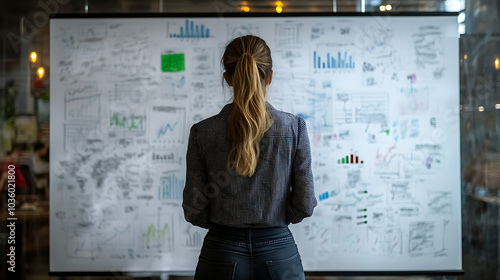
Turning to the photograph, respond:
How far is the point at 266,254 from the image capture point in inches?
60.0

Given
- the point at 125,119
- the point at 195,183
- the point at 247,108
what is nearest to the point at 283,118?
the point at 247,108

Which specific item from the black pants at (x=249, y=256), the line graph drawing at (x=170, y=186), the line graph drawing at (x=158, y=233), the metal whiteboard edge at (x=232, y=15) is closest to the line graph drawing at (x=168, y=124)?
the line graph drawing at (x=170, y=186)

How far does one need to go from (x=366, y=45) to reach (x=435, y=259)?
4.11 feet

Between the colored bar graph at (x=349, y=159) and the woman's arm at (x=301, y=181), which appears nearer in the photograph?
the woman's arm at (x=301, y=181)

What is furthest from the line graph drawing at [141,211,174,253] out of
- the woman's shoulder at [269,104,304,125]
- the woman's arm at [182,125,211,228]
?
the woman's shoulder at [269,104,304,125]

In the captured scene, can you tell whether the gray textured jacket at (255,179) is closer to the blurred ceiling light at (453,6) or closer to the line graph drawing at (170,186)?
the line graph drawing at (170,186)

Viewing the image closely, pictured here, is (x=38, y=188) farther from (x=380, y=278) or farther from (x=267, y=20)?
(x=380, y=278)

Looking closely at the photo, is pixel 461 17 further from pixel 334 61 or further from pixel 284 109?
pixel 284 109

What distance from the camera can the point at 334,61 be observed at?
8.66 ft

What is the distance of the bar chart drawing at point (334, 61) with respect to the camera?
264 cm

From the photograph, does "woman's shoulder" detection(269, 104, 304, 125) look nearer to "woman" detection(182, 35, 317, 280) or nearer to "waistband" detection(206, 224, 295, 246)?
"woman" detection(182, 35, 317, 280)

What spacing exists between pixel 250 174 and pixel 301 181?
184mm

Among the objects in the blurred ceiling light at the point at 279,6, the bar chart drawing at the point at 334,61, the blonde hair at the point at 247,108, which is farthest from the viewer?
the blurred ceiling light at the point at 279,6

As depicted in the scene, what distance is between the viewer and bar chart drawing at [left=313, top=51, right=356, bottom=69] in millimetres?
2639
